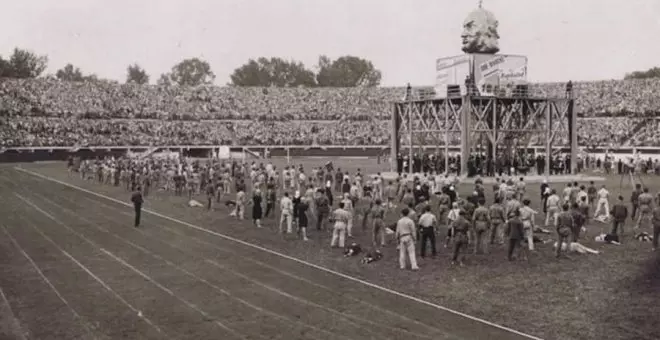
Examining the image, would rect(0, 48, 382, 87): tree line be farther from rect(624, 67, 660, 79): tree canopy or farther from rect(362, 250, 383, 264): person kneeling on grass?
rect(362, 250, 383, 264): person kneeling on grass

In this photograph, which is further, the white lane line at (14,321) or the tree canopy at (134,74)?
the tree canopy at (134,74)

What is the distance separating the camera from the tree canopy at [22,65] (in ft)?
384

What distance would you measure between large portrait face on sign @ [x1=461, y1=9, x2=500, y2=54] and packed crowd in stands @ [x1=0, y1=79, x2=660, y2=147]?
85.9 feet

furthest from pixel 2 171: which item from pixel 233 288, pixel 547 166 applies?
pixel 233 288

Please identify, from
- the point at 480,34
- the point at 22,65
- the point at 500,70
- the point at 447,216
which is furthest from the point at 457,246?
the point at 22,65

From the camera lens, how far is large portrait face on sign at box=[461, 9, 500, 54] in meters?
47.1

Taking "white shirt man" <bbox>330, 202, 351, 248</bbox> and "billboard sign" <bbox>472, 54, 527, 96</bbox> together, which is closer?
"white shirt man" <bbox>330, 202, 351, 248</bbox>

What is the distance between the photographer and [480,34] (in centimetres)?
4722

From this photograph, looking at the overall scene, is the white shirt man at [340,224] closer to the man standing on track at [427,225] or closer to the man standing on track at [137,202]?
the man standing on track at [427,225]

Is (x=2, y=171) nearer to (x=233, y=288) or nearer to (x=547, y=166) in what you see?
(x=547, y=166)

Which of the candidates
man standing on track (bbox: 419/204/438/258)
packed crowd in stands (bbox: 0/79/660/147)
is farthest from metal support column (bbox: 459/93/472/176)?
packed crowd in stands (bbox: 0/79/660/147)

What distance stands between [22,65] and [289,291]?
119 meters

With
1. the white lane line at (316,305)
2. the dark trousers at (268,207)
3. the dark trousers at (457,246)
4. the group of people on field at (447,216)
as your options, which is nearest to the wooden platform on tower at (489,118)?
the group of people on field at (447,216)

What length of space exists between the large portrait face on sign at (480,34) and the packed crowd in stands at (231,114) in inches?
1030
